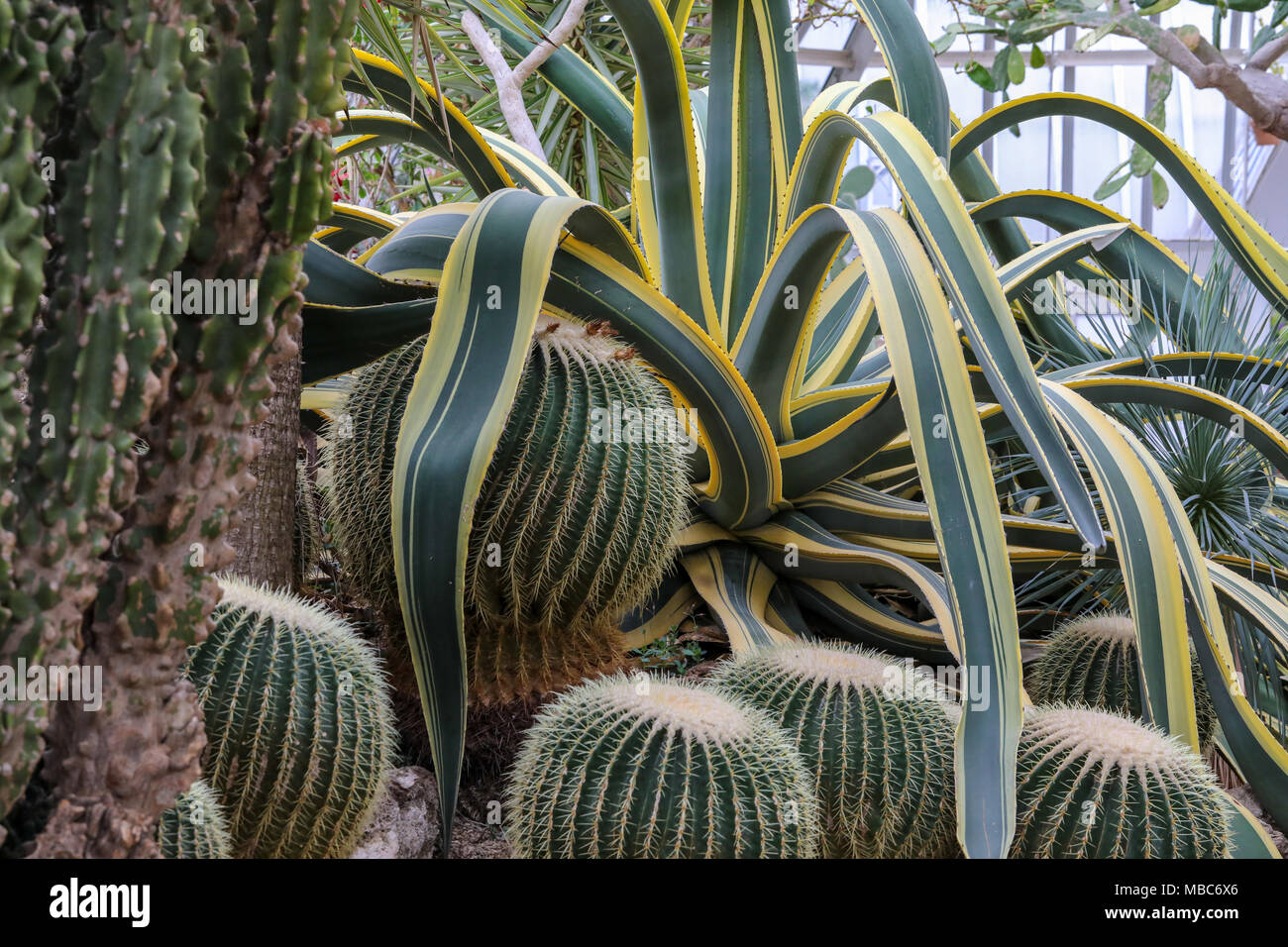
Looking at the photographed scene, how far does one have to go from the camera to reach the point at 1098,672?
3.53 feet

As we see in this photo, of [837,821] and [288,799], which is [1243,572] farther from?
[288,799]

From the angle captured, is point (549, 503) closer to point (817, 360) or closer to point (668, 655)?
point (668, 655)

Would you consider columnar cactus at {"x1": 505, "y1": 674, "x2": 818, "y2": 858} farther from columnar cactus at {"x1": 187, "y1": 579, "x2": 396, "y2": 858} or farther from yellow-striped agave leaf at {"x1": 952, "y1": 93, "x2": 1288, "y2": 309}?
yellow-striped agave leaf at {"x1": 952, "y1": 93, "x2": 1288, "y2": 309}

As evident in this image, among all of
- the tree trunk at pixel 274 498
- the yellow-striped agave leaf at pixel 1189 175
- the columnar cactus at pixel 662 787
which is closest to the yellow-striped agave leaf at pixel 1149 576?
the columnar cactus at pixel 662 787

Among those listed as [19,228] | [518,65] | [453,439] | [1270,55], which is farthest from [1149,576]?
[1270,55]

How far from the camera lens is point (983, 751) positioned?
0.68 meters

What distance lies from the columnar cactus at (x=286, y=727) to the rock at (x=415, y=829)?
0.10 meters

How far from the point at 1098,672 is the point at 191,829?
871 millimetres

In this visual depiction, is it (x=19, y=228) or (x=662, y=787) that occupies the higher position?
(x=19, y=228)

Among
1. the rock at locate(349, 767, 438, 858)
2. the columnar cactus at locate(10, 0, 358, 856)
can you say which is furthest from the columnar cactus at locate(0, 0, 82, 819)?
the rock at locate(349, 767, 438, 858)

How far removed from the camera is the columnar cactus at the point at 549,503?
875 mm

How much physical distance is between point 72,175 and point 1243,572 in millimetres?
1259

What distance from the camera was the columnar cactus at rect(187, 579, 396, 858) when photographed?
0.69 m

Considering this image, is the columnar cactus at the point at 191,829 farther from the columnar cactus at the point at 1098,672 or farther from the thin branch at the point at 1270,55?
the thin branch at the point at 1270,55
